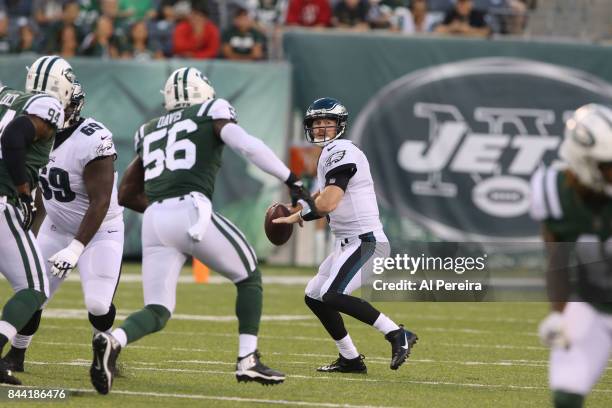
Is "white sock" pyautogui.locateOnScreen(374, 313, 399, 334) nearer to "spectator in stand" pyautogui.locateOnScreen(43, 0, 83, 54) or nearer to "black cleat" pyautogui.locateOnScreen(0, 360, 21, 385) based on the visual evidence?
"black cleat" pyautogui.locateOnScreen(0, 360, 21, 385)

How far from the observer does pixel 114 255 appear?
6840 millimetres

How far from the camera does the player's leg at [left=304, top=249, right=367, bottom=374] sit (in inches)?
282

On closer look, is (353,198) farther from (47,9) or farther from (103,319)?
(47,9)

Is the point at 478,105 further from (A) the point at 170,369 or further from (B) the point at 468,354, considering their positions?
(A) the point at 170,369

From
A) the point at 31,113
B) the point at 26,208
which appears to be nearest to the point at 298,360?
the point at 26,208

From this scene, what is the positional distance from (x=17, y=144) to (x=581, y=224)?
2792 millimetres

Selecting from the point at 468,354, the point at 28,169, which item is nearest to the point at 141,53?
the point at 468,354

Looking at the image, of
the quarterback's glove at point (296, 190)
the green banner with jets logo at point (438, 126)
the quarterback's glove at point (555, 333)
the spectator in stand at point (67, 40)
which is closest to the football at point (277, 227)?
the quarterback's glove at point (296, 190)

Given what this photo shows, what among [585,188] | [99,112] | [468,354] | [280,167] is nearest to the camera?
[585,188]

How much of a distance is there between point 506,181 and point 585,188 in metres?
11.6

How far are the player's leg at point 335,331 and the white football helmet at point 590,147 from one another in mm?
2695

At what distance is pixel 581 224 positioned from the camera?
4.75 metres

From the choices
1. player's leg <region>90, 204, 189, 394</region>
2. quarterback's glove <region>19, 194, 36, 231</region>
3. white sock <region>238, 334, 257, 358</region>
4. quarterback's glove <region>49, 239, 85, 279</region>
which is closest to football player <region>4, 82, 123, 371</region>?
quarterback's glove <region>49, 239, 85, 279</region>

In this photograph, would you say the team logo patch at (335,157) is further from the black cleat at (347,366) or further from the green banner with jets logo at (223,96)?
the green banner with jets logo at (223,96)
